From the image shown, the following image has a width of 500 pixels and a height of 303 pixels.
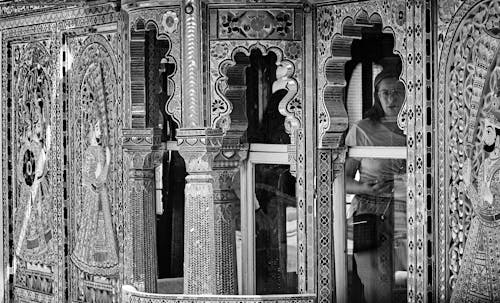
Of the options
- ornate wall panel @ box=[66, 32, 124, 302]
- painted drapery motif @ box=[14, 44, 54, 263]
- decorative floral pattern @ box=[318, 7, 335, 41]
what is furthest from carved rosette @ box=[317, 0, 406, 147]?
painted drapery motif @ box=[14, 44, 54, 263]

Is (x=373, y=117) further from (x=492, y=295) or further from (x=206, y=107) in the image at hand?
(x=492, y=295)

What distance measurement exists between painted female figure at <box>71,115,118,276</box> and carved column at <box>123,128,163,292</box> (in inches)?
20.7

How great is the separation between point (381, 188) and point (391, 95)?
2.48 ft

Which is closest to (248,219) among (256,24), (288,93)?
(288,93)

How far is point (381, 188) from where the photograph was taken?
39.0ft

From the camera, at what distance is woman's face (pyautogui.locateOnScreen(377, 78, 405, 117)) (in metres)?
11.8

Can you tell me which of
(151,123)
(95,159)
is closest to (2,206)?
(95,159)

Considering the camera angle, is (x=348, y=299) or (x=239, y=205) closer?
(x=348, y=299)

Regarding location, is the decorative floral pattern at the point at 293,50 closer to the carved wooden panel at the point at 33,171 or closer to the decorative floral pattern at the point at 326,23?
the decorative floral pattern at the point at 326,23

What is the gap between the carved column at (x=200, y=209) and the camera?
11.6m

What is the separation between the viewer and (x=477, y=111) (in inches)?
406

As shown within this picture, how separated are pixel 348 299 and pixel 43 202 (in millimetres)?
3939

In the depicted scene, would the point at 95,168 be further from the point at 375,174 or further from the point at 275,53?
the point at 375,174

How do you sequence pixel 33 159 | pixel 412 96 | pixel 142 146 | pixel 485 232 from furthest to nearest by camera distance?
pixel 33 159, pixel 142 146, pixel 412 96, pixel 485 232
